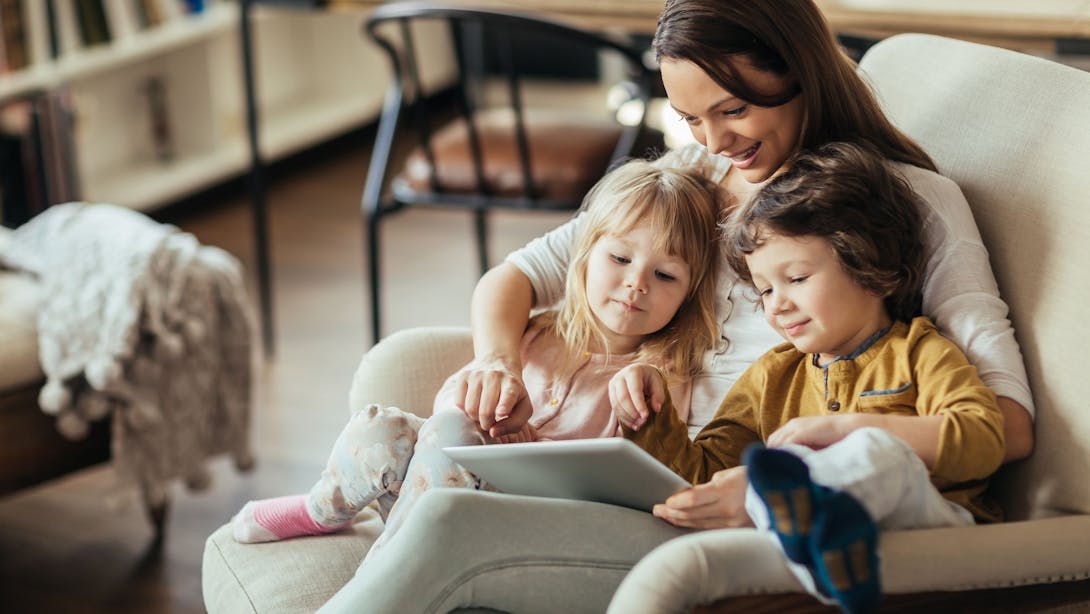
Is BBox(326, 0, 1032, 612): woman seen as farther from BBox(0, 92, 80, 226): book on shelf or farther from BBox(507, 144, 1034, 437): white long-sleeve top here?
BBox(0, 92, 80, 226): book on shelf

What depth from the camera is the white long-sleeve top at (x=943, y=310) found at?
1.22 meters

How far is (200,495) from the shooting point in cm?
247

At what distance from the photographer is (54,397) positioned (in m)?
2.06

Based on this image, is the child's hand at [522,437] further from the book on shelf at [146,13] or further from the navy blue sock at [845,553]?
the book on shelf at [146,13]

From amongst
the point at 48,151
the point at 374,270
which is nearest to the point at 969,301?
the point at 374,270

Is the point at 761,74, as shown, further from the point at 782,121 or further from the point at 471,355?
the point at 471,355

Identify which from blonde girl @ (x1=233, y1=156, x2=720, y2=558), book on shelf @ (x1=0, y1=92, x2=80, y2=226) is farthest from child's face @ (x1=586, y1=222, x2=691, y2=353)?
book on shelf @ (x1=0, y1=92, x2=80, y2=226)

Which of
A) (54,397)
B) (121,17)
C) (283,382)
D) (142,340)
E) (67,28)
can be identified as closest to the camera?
(54,397)

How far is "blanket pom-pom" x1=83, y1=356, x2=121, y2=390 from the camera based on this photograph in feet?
6.77

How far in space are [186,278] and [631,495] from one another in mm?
1260

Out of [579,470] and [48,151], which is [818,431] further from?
[48,151]

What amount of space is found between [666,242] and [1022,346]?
38cm

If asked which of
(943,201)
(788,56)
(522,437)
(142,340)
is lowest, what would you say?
(142,340)

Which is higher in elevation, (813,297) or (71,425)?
(813,297)
